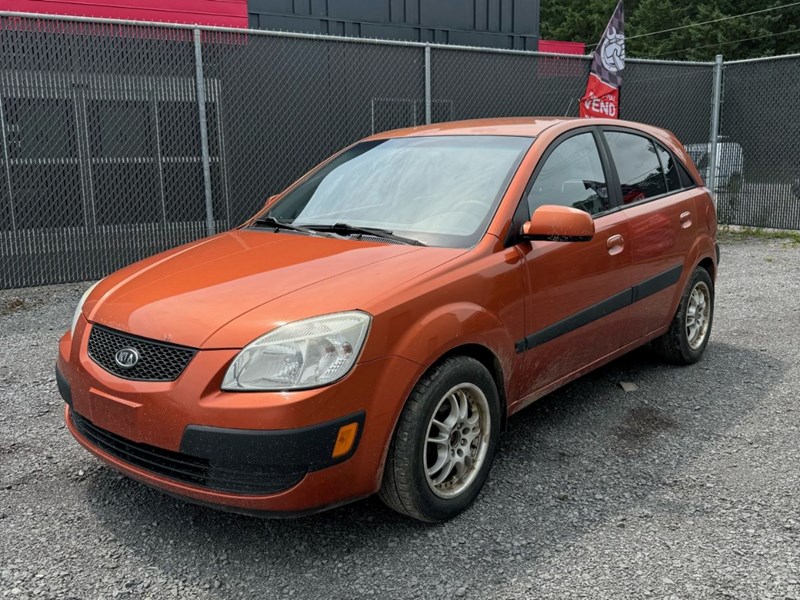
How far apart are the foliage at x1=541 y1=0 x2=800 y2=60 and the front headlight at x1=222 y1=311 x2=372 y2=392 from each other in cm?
3619

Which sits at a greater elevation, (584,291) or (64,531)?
(584,291)

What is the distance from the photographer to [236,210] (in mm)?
7941

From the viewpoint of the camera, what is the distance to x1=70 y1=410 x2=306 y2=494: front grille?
2.48 meters

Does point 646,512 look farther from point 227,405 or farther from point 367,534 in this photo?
point 227,405

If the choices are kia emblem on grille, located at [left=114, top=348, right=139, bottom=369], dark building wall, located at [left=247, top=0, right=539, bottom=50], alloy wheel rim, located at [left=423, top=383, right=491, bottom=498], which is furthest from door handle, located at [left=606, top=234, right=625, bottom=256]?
dark building wall, located at [left=247, top=0, right=539, bottom=50]

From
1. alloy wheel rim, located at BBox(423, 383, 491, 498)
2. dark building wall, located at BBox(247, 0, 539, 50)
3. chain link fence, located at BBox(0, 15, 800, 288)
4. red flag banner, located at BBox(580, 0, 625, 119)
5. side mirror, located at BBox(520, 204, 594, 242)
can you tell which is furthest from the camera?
dark building wall, located at BBox(247, 0, 539, 50)

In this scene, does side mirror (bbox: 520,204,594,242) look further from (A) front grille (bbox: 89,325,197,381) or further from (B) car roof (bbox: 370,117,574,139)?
(A) front grille (bbox: 89,325,197,381)

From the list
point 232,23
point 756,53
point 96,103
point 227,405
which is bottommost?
point 227,405

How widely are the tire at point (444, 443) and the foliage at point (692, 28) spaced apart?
35.6 metres

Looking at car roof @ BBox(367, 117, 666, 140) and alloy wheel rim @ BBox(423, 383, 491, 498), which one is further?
car roof @ BBox(367, 117, 666, 140)

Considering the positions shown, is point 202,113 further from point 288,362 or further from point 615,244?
point 288,362

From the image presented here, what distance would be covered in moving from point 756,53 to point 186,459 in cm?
3808

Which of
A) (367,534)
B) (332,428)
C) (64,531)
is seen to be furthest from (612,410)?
(64,531)

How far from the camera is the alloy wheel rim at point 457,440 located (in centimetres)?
291
